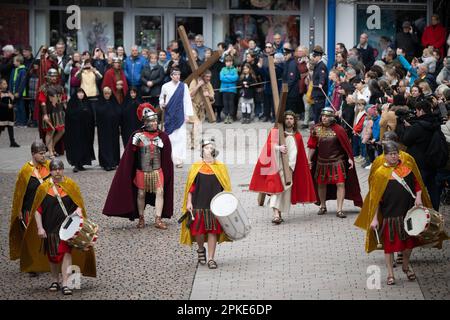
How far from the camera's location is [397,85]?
21469 mm

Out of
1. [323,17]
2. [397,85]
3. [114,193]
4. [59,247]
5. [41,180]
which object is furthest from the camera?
[323,17]

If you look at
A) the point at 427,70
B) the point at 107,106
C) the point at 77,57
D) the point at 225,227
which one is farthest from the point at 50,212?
the point at 77,57

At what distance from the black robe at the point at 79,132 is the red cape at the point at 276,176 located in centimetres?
594

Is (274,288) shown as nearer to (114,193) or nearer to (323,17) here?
(114,193)

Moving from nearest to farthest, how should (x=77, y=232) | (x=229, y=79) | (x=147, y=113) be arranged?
(x=77, y=232) < (x=147, y=113) < (x=229, y=79)

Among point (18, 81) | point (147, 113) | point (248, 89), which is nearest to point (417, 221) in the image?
point (147, 113)

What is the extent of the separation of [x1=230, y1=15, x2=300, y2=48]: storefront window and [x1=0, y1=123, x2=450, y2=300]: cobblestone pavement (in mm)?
13653

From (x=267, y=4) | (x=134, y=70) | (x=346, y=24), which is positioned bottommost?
(x=134, y=70)

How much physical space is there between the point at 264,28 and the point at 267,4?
656 millimetres

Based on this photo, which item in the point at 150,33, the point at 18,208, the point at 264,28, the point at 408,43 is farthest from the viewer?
the point at 150,33

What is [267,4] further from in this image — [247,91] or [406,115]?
[406,115]

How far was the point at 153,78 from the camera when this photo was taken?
28.3 meters

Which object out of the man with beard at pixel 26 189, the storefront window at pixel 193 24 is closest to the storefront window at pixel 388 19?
the storefront window at pixel 193 24

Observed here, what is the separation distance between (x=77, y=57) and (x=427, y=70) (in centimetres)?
949
